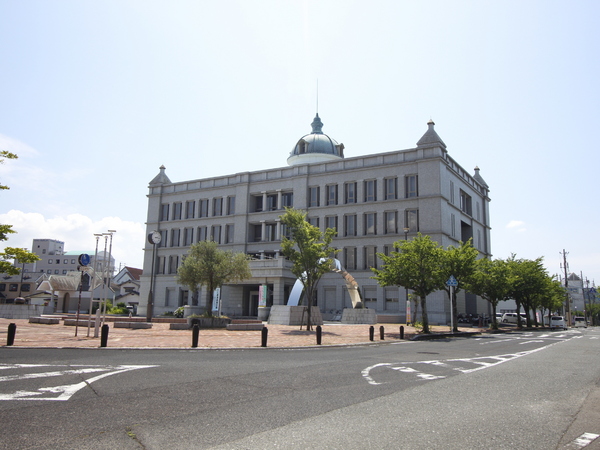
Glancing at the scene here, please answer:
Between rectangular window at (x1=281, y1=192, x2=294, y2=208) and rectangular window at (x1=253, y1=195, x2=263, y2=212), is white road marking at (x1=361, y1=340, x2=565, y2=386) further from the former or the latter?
rectangular window at (x1=253, y1=195, x2=263, y2=212)

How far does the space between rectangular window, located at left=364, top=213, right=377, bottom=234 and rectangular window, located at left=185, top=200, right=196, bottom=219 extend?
79.0 ft

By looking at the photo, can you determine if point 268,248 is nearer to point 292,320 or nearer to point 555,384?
point 292,320

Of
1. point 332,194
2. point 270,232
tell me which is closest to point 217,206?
point 270,232

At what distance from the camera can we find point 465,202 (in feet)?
193

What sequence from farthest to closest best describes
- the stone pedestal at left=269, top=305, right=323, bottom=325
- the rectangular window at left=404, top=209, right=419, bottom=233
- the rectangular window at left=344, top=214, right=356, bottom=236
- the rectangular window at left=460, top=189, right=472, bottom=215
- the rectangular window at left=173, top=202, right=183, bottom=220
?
the rectangular window at left=173, top=202, right=183, bottom=220 → the rectangular window at left=460, top=189, right=472, bottom=215 → the rectangular window at left=344, top=214, right=356, bottom=236 → the rectangular window at left=404, top=209, right=419, bottom=233 → the stone pedestal at left=269, top=305, right=323, bottom=325

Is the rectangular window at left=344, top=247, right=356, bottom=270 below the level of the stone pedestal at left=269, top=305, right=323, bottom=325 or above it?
above

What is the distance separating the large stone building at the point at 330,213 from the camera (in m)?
49.4

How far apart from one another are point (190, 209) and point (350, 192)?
22.7 meters

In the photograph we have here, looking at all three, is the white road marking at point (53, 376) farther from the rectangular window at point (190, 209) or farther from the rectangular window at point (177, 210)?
the rectangular window at point (177, 210)

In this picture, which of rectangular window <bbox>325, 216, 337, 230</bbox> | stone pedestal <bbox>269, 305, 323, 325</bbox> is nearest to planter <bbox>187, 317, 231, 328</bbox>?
stone pedestal <bbox>269, 305, 323, 325</bbox>

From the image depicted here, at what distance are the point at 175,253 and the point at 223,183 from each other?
11.1 metres

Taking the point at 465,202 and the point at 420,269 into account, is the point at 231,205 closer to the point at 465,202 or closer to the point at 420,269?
the point at 465,202

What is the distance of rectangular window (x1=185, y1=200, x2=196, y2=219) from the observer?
6425 centimetres

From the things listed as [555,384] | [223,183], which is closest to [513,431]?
[555,384]
